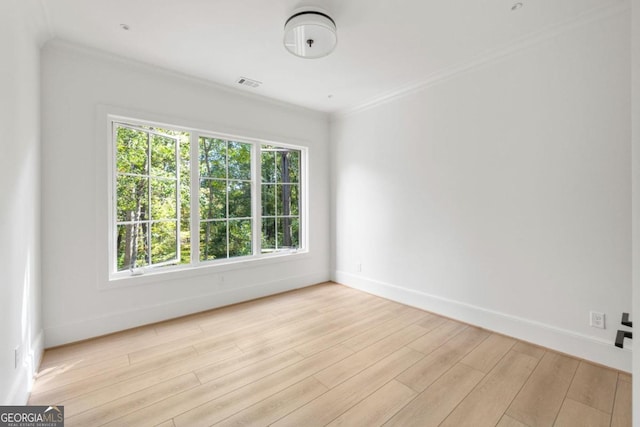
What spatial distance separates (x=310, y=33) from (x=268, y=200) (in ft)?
7.78

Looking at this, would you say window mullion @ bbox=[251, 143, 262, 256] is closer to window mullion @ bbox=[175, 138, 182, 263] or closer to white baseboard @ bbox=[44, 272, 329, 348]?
white baseboard @ bbox=[44, 272, 329, 348]

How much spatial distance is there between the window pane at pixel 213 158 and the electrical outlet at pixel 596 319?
153 inches

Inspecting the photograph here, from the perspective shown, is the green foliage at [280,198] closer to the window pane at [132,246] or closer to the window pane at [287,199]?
the window pane at [287,199]

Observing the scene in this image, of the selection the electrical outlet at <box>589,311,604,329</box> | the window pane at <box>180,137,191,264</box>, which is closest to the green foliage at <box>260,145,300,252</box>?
the window pane at <box>180,137,191,264</box>

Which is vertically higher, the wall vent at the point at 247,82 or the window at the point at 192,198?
the wall vent at the point at 247,82

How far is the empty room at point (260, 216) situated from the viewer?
5.88 feet

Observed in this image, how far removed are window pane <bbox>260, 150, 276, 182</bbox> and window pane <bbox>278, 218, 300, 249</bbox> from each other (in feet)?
2.10

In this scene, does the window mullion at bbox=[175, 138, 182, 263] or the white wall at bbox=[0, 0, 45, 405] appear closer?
the white wall at bbox=[0, 0, 45, 405]

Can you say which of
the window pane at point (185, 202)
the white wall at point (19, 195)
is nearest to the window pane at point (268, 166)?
the window pane at point (185, 202)

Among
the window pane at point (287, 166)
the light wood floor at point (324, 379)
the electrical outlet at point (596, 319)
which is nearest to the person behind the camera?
the light wood floor at point (324, 379)

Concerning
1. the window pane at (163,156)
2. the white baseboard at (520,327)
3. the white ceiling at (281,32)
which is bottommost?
the white baseboard at (520,327)

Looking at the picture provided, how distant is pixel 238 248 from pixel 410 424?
110 inches

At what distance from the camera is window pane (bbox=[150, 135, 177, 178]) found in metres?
3.12

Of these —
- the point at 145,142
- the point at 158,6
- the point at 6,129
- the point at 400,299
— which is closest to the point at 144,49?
the point at 158,6
